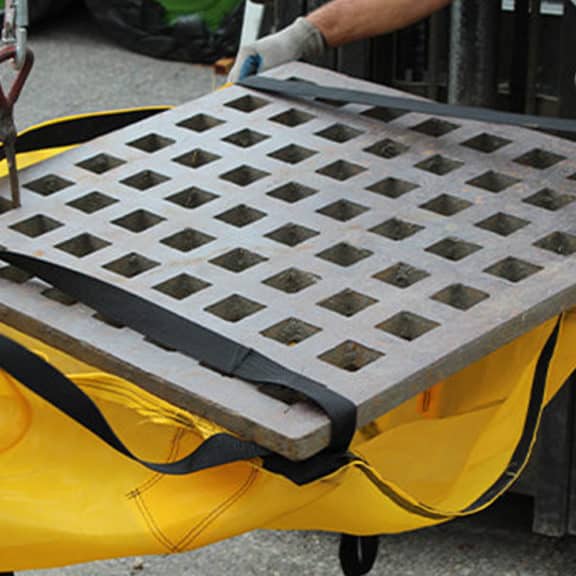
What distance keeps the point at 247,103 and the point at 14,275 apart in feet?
2.52

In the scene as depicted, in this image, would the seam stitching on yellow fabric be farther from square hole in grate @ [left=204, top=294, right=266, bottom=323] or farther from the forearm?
the forearm

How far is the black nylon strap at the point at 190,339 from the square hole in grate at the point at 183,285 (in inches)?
4.8

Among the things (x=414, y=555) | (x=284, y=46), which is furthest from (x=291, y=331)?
(x=414, y=555)

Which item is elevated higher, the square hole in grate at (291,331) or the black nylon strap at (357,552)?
the square hole in grate at (291,331)

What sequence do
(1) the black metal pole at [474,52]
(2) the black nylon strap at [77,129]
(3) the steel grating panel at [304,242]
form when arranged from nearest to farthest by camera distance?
1. (3) the steel grating panel at [304,242]
2. (2) the black nylon strap at [77,129]
3. (1) the black metal pole at [474,52]

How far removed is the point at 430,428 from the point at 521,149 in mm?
576

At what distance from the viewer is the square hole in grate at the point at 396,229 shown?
8.12 feet

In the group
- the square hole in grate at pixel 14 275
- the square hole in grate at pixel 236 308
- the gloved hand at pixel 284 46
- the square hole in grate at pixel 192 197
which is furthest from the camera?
the gloved hand at pixel 284 46

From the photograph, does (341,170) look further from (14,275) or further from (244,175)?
(14,275)

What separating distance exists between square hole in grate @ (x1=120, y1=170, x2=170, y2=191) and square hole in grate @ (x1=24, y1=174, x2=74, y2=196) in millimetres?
109

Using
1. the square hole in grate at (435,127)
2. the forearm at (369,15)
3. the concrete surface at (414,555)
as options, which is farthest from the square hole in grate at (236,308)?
the concrete surface at (414,555)

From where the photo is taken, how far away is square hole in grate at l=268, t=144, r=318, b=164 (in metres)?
2.72

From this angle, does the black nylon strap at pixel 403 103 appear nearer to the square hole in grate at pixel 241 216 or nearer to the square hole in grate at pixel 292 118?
the square hole in grate at pixel 292 118

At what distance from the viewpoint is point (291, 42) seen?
3.17 m
